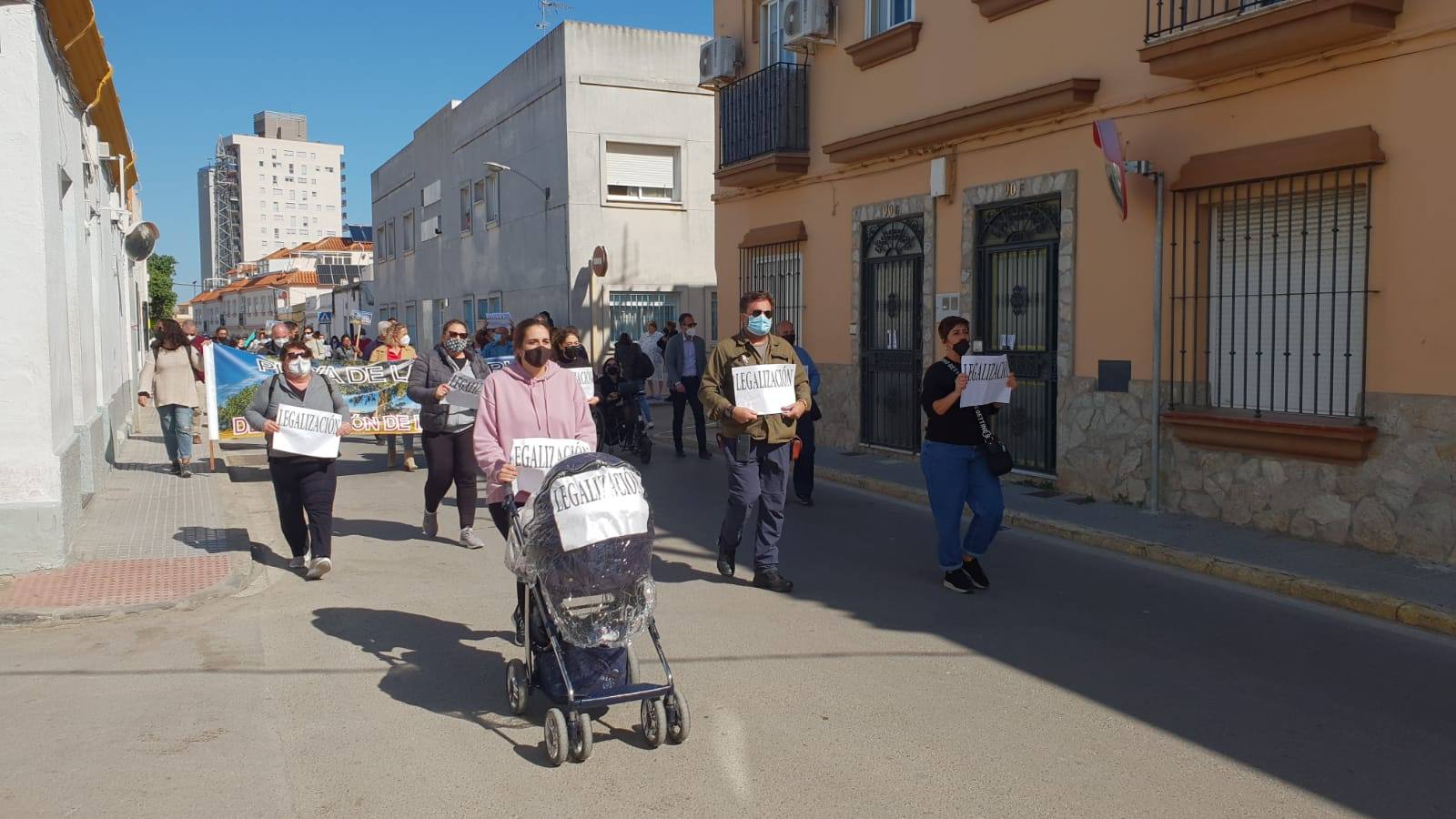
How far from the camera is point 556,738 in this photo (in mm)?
4543

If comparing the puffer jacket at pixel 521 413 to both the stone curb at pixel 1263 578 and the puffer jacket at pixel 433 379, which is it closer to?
the puffer jacket at pixel 433 379

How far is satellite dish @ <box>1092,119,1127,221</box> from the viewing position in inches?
392

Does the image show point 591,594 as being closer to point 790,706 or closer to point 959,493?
point 790,706

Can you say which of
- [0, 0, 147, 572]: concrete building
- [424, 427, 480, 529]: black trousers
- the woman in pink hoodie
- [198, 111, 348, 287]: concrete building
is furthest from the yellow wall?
[198, 111, 348, 287]: concrete building

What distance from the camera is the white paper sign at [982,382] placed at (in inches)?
287

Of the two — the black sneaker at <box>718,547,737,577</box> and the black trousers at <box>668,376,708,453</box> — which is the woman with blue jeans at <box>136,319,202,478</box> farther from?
the black sneaker at <box>718,547,737,577</box>

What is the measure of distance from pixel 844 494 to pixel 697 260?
51.0 ft

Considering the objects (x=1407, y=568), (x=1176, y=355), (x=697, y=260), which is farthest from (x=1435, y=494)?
(x=697, y=260)

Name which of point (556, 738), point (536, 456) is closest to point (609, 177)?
point (536, 456)

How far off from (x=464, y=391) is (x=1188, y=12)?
6.76 metres

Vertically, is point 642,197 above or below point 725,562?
above

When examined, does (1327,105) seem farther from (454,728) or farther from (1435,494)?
(454,728)

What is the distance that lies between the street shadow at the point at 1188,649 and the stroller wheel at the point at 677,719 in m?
1.10

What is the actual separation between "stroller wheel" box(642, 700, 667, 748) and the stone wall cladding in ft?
19.5
